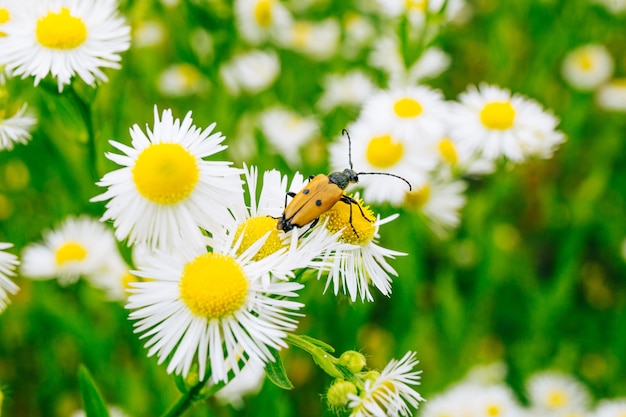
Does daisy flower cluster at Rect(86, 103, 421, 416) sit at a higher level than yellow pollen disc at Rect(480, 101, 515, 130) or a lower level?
lower

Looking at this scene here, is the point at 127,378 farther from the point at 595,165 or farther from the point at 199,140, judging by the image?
the point at 595,165

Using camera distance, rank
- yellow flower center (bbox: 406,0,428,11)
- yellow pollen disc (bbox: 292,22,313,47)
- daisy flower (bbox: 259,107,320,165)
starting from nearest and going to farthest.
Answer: yellow flower center (bbox: 406,0,428,11) < daisy flower (bbox: 259,107,320,165) < yellow pollen disc (bbox: 292,22,313,47)

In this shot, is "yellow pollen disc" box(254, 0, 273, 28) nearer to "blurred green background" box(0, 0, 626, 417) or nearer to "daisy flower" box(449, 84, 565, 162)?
"blurred green background" box(0, 0, 626, 417)

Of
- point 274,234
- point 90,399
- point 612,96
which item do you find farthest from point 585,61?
point 90,399

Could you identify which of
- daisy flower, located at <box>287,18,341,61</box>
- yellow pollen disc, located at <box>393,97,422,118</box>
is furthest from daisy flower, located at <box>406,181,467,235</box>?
daisy flower, located at <box>287,18,341,61</box>

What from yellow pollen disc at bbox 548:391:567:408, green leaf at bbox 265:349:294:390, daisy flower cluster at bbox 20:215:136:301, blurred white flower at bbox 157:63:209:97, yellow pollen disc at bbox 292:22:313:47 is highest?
yellow pollen disc at bbox 292:22:313:47

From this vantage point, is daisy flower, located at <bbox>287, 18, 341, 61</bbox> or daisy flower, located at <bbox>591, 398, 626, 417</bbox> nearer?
daisy flower, located at <bbox>591, 398, 626, 417</bbox>

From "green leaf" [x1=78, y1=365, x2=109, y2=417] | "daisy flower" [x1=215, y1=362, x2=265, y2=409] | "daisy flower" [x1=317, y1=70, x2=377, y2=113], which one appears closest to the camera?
"green leaf" [x1=78, y1=365, x2=109, y2=417]

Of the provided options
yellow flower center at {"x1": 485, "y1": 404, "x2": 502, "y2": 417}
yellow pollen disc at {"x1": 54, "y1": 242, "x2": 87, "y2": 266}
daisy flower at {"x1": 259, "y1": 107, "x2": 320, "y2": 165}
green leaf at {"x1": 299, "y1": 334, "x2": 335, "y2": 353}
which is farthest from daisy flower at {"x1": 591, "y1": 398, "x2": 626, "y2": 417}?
yellow pollen disc at {"x1": 54, "y1": 242, "x2": 87, "y2": 266}
